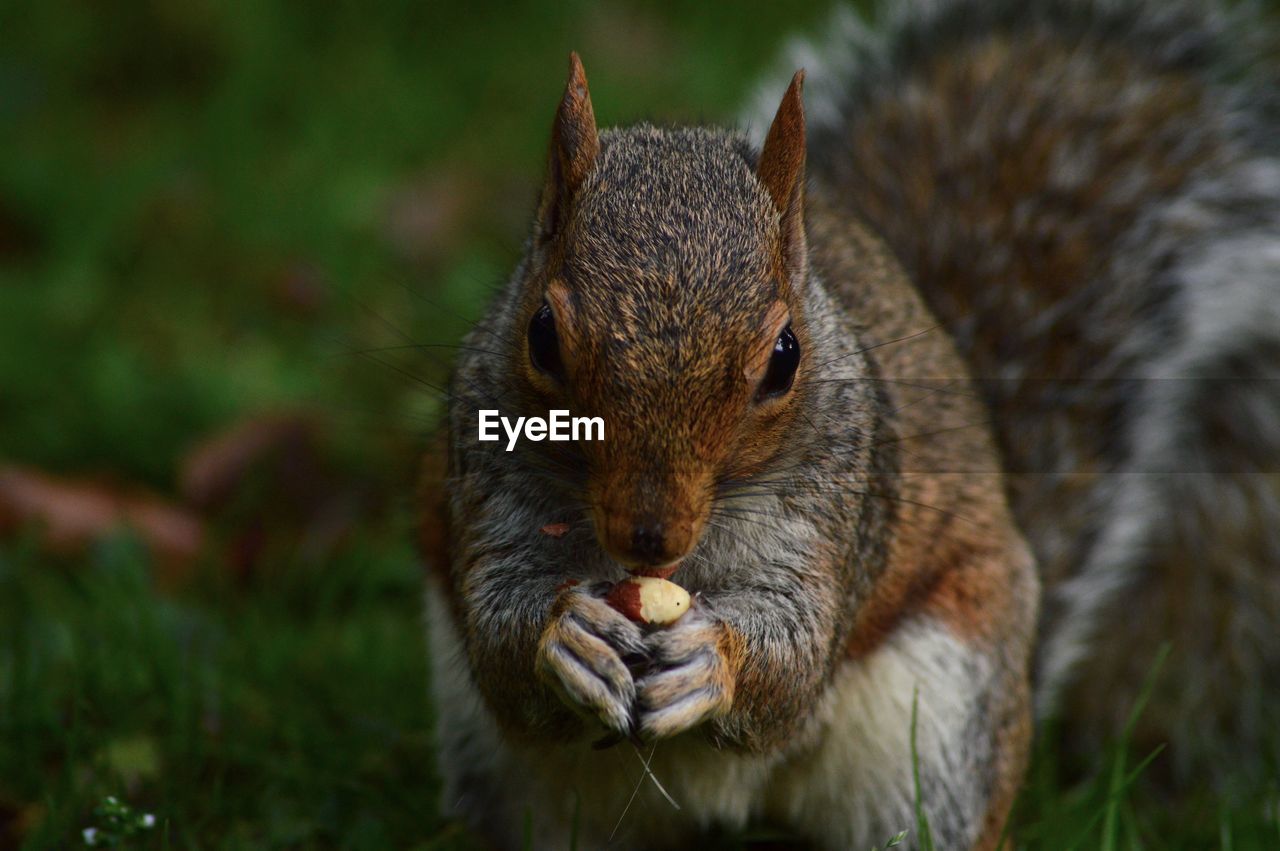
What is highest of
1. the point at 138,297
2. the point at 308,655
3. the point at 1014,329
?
the point at 138,297

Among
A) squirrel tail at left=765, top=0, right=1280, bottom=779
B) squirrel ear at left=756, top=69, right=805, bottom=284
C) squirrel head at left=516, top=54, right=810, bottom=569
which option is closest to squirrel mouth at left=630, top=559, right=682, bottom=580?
squirrel head at left=516, top=54, right=810, bottom=569

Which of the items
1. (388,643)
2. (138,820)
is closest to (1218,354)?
(388,643)

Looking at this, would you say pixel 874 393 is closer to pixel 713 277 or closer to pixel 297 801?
pixel 713 277

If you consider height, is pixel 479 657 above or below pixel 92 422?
below

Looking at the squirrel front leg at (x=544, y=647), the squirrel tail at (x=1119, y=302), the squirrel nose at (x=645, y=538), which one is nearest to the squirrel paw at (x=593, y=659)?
the squirrel front leg at (x=544, y=647)

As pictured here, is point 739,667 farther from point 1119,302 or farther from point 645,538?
point 1119,302

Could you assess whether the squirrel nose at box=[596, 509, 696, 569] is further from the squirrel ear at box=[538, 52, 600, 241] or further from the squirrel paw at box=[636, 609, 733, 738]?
the squirrel ear at box=[538, 52, 600, 241]
